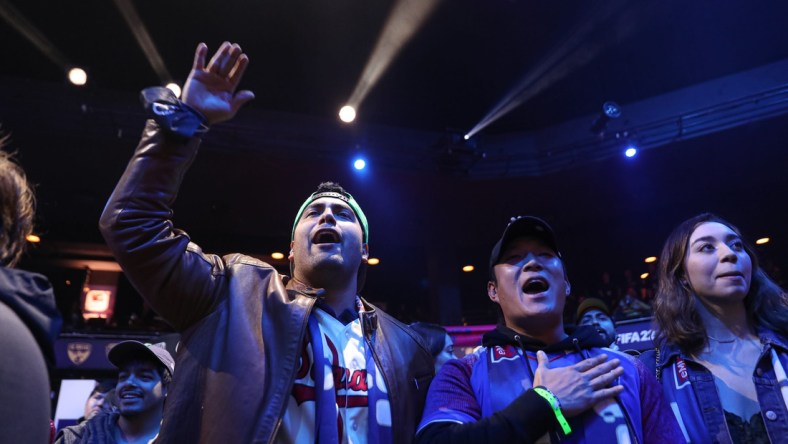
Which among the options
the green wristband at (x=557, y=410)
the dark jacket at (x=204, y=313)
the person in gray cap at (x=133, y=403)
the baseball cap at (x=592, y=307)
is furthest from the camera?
the baseball cap at (x=592, y=307)

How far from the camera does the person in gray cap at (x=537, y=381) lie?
144cm

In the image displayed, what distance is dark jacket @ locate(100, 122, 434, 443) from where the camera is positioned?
1.55 meters

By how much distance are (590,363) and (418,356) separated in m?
0.86

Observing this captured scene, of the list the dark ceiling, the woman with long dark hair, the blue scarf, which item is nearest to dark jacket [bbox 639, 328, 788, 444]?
the woman with long dark hair

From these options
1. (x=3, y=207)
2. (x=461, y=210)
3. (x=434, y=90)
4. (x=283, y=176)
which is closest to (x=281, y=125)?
(x=283, y=176)

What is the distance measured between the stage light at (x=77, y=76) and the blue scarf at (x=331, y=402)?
7.98 meters

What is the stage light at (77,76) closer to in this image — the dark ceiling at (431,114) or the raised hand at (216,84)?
the dark ceiling at (431,114)

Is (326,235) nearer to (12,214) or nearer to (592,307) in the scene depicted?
(12,214)

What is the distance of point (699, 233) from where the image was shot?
218 cm

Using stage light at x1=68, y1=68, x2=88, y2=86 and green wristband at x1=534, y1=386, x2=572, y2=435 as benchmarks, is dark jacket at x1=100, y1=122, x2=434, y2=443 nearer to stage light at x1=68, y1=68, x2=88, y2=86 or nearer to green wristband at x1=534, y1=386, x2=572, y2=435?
green wristband at x1=534, y1=386, x2=572, y2=435

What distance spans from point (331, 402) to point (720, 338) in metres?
1.55

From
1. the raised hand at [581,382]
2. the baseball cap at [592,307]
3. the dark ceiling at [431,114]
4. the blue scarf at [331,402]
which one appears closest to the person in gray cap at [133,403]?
the blue scarf at [331,402]

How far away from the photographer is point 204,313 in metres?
1.76

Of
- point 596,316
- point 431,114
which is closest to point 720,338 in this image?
point 596,316
